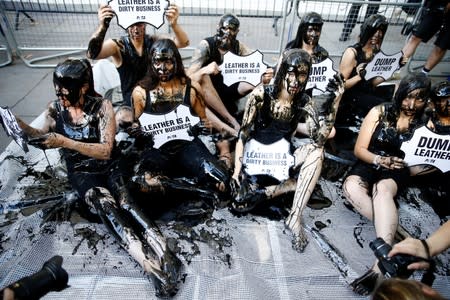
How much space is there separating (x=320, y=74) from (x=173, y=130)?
198 cm

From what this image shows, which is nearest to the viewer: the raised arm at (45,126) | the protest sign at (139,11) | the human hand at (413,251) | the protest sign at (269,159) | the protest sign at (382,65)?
the human hand at (413,251)

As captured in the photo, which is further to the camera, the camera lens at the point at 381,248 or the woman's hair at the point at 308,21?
the woman's hair at the point at 308,21

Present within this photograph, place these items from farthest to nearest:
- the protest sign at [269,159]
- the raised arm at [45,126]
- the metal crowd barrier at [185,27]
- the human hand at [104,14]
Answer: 1. the metal crowd barrier at [185,27]
2. the human hand at [104,14]
3. the protest sign at [269,159]
4. the raised arm at [45,126]

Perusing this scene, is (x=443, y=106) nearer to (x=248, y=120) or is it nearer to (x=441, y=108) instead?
(x=441, y=108)

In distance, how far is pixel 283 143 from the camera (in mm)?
2820

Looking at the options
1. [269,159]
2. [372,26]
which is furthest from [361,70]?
[269,159]

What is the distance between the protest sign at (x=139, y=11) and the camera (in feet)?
10.4

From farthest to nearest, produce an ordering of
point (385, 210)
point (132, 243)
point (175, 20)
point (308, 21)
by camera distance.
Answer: point (308, 21) < point (175, 20) < point (385, 210) < point (132, 243)

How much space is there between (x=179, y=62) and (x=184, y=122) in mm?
533

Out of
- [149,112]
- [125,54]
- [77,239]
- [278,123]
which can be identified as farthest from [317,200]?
[125,54]

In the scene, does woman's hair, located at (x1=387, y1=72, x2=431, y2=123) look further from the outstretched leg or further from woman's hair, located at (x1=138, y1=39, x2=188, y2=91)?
the outstretched leg

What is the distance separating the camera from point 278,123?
2.88 m

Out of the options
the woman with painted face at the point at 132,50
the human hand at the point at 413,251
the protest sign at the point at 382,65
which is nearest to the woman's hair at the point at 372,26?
the protest sign at the point at 382,65

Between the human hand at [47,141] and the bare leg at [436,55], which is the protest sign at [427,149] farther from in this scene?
the bare leg at [436,55]
